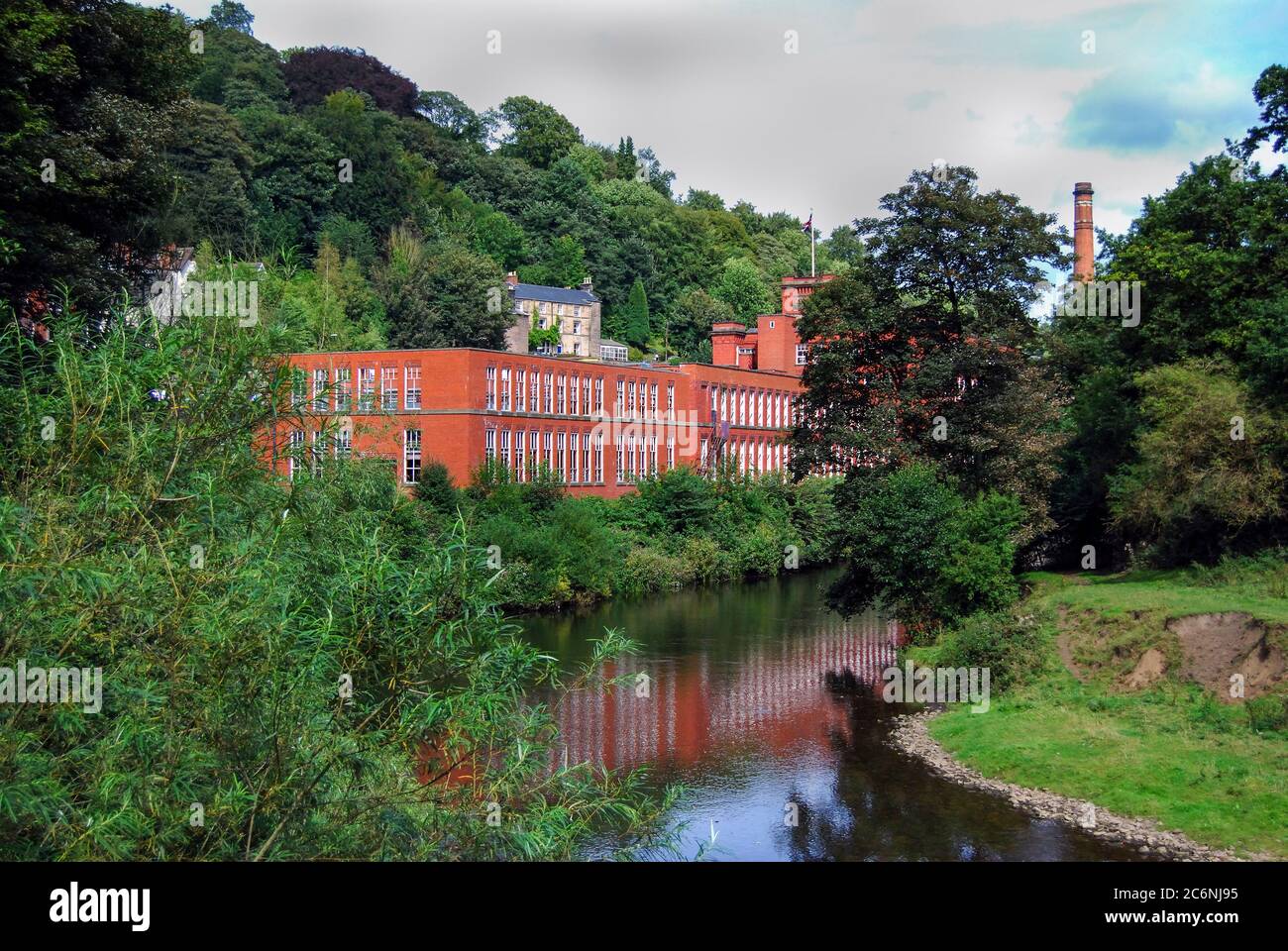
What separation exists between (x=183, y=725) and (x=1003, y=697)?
965 inches

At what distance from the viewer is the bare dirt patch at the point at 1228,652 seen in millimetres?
26562

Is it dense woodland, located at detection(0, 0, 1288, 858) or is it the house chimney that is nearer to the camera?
dense woodland, located at detection(0, 0, 1288, 858)

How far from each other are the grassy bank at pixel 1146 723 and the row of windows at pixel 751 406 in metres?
42.3

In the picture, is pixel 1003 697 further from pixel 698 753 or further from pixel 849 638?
pixel 849 638

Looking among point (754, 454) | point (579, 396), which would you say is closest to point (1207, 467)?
point (579, 396)

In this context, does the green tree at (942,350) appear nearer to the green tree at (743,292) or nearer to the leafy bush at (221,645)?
the leafy bush at (221,645)

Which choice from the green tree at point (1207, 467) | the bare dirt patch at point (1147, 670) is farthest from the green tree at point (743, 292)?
the bare dirt patch at point (1147, 670)

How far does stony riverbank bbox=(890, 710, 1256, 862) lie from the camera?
20.0 m

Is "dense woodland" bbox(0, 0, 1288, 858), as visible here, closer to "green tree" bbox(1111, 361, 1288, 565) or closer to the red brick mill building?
"green tree" bbox(1111, 361, 1288, 565)

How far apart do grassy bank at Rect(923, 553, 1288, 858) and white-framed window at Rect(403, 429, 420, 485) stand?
28731 mm

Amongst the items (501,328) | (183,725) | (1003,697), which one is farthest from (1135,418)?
(501,328)

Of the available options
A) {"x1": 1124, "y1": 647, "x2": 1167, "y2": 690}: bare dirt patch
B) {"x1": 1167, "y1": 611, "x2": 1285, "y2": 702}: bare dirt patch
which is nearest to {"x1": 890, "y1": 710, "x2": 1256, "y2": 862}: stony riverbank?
{"x1": 1124, "y1": 647, "x2": 1167, "y2": 690}: bare dirt patch

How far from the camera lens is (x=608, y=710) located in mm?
31703
